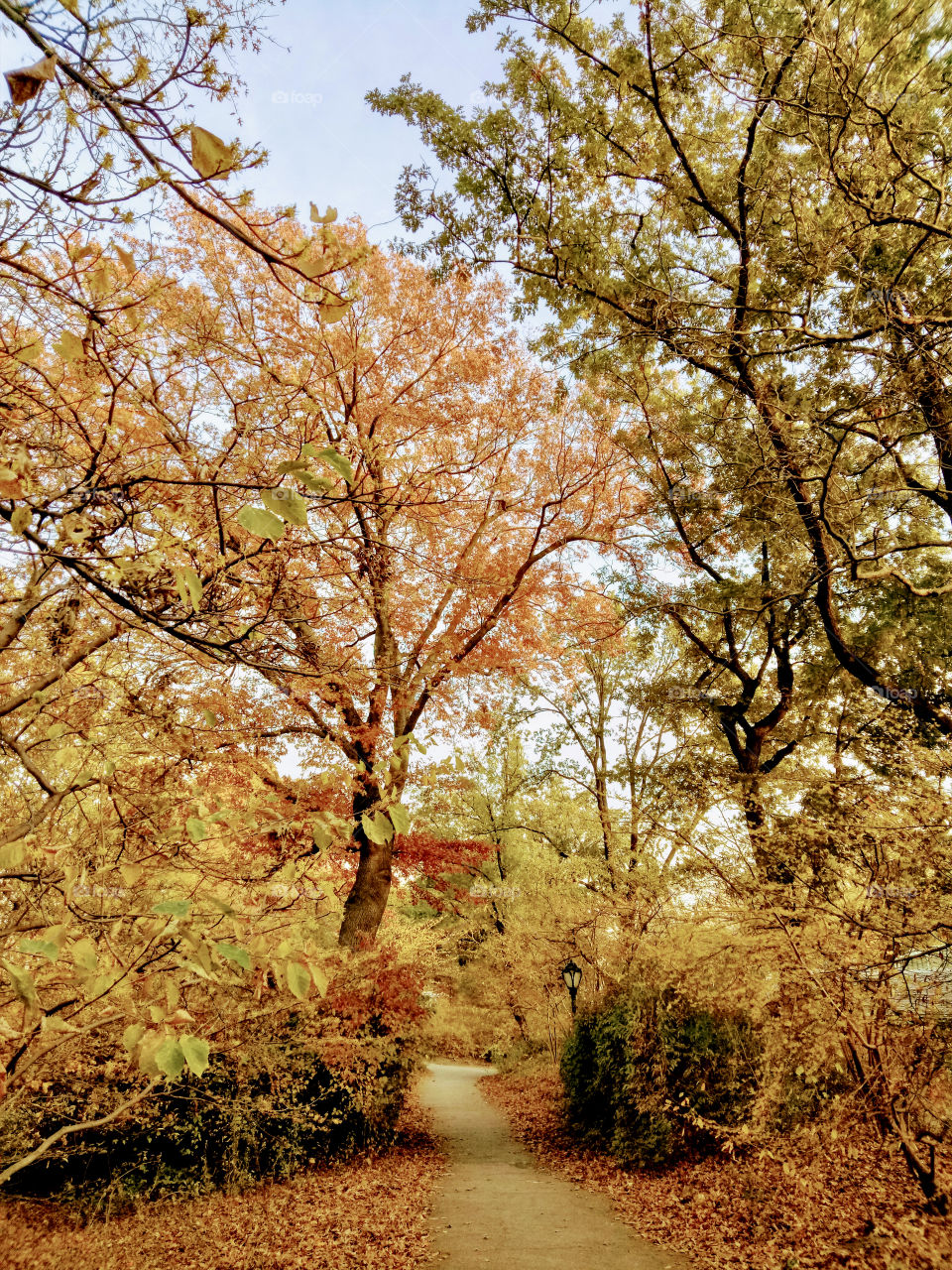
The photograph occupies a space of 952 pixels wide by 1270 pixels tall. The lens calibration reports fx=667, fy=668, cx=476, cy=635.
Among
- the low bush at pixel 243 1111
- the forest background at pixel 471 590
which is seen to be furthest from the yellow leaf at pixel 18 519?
the low bush at pixel 243 1111

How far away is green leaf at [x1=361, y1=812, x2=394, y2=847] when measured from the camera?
4.87 feet

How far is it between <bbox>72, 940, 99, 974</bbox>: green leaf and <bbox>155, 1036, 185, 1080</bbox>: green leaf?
7.1 inches

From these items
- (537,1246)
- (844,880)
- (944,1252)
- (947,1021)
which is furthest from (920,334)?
(537,1246)

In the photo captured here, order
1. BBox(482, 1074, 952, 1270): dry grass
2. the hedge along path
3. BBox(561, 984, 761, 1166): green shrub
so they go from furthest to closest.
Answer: BBox(561, 984, 761, 1166): green shrub < the hedge along path < BBox(482, 1074, 952, 1270): dry grass

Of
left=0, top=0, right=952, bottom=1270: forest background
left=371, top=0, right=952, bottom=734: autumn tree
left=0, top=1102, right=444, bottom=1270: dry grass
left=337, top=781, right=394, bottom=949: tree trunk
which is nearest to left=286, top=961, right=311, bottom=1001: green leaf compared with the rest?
left=0, top=0, right=952, bottom=1270: forest background

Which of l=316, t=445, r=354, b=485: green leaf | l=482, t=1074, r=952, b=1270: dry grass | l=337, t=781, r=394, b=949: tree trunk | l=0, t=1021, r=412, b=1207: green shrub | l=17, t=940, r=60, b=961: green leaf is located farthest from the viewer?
l=337, t=781, r=394, b=949: tree trunk

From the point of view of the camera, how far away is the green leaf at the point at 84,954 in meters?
1.09

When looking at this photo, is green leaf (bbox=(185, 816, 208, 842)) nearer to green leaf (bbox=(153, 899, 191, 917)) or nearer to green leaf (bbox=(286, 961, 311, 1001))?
green leaf (bbox=(153, 899, 191, 917))

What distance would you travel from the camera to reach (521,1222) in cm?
676

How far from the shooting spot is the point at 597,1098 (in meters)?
10.2

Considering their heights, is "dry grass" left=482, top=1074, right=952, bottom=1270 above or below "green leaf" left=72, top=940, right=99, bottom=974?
below

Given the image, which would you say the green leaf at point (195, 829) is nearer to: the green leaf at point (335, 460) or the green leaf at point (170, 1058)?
the green leaf at point (170, 1058)

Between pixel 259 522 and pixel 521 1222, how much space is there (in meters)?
8.37

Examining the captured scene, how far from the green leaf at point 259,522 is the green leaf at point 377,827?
26.8 inches
